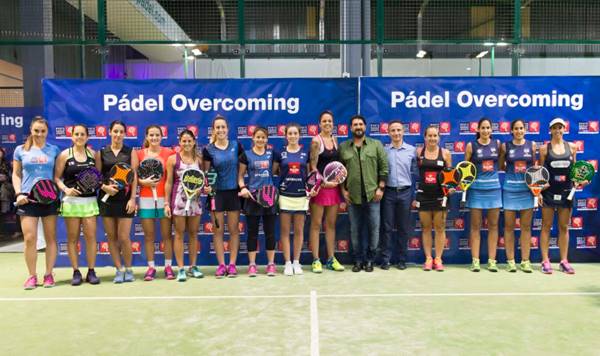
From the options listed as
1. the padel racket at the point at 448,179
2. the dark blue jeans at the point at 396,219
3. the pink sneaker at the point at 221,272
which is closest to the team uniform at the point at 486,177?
the padel racket at the point at 448,179

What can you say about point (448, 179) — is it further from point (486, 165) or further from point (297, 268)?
point (297, 268)

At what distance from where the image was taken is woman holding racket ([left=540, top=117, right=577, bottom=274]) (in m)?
6.33

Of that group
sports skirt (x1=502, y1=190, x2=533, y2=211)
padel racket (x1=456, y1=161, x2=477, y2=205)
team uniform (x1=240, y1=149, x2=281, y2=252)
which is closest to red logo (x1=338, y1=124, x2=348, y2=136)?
team uniform (x1=240, y1=149, x2=281, y2=252)

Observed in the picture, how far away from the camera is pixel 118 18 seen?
373 inches

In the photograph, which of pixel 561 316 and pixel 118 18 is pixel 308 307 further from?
pixel 118 18

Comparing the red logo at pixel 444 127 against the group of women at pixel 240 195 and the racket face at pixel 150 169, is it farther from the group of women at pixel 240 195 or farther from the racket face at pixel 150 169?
the racket face at pixel 150 169

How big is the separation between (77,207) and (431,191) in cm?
403

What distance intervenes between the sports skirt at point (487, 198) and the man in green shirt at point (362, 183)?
111 cm

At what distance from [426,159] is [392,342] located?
2911mm

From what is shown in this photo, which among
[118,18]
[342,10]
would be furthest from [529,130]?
[118,18]

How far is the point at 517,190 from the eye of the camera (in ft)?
21.0

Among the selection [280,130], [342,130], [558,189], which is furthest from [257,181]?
[558,189]

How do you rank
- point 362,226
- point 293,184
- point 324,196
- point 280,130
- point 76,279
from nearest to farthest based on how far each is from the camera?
point 76,279 < point 293,184 < point 324,196 < point 362,226 < point 280,130

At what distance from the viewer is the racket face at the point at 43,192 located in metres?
5.68
